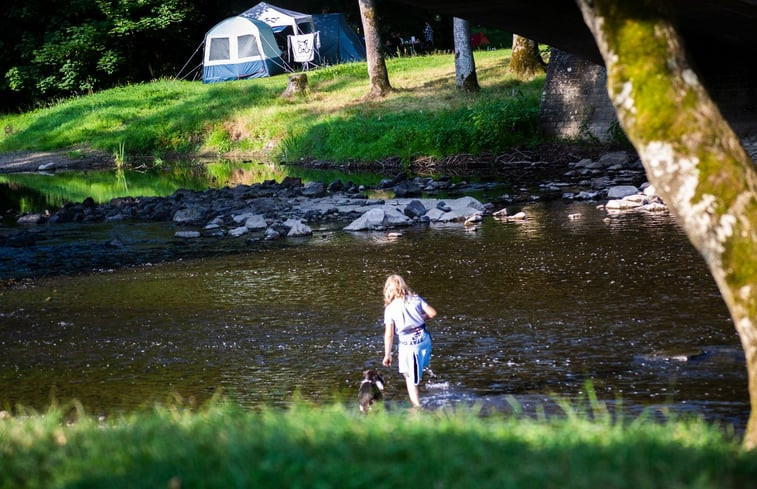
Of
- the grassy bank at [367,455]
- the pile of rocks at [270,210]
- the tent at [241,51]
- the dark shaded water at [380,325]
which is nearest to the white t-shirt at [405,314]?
the dark shaded water at [380,325]

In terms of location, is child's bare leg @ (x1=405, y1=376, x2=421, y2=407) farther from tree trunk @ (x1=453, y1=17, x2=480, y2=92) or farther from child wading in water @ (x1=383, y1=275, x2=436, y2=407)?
tree trunk @ (x1=453, y1=17, x2=480, y2=92)

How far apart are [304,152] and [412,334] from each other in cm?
2559

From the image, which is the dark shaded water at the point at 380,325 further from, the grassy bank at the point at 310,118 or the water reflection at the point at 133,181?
the grassy bank at the point at 310,118

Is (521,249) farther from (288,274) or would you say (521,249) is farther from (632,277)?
(288,274)

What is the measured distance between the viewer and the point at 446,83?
35.9m

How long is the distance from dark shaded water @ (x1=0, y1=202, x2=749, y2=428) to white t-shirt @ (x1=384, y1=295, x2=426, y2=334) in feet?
2.29

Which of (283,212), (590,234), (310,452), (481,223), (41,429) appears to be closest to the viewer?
(310,452)

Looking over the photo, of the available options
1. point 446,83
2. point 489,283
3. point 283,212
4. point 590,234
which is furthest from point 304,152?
point 489,283

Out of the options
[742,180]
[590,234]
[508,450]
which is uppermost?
[742,180]

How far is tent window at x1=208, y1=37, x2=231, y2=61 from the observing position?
48.2 metres

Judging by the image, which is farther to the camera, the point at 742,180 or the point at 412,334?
the point at 412,334

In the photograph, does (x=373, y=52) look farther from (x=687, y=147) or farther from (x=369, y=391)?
(x=687, y=147)

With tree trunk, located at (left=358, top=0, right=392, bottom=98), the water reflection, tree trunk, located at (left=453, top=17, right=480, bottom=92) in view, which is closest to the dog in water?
the water reflection

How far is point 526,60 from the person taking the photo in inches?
1345
